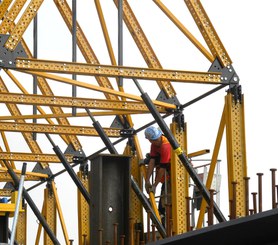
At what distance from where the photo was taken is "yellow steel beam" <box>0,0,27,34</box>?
90.6ft

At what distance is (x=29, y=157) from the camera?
1502 inches

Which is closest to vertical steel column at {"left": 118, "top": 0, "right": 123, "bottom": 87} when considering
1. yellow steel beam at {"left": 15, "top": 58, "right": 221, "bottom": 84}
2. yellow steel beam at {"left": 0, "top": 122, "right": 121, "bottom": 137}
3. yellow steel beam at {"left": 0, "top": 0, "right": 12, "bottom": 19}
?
yellow steel beam at {"left": 15, "top": 58, "right": 221, "bottom": 84}

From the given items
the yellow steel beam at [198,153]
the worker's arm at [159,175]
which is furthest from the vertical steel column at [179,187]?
the worker's arm at [159,175]

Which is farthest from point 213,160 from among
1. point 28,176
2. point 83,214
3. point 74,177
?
point 28,176

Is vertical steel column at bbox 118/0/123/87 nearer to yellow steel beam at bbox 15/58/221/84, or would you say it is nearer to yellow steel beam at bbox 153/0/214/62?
yellow steel beam at bbox 153/0/214/62

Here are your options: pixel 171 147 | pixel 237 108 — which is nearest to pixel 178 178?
pixel 171 147

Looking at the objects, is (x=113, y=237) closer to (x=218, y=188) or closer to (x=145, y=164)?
(x=218, y=188)

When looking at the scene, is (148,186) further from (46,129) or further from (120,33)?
(46,129)

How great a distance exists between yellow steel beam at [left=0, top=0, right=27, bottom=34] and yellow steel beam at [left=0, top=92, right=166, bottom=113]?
15.2ft

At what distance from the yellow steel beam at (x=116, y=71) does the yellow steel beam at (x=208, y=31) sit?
51 cm

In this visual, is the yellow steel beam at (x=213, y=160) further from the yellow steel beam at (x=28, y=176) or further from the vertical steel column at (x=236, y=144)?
the yellow steel beam at (x=28, y=176)

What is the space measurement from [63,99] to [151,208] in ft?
11.3

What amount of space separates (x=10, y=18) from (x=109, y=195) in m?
9.36

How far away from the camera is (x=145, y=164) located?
112 ft
